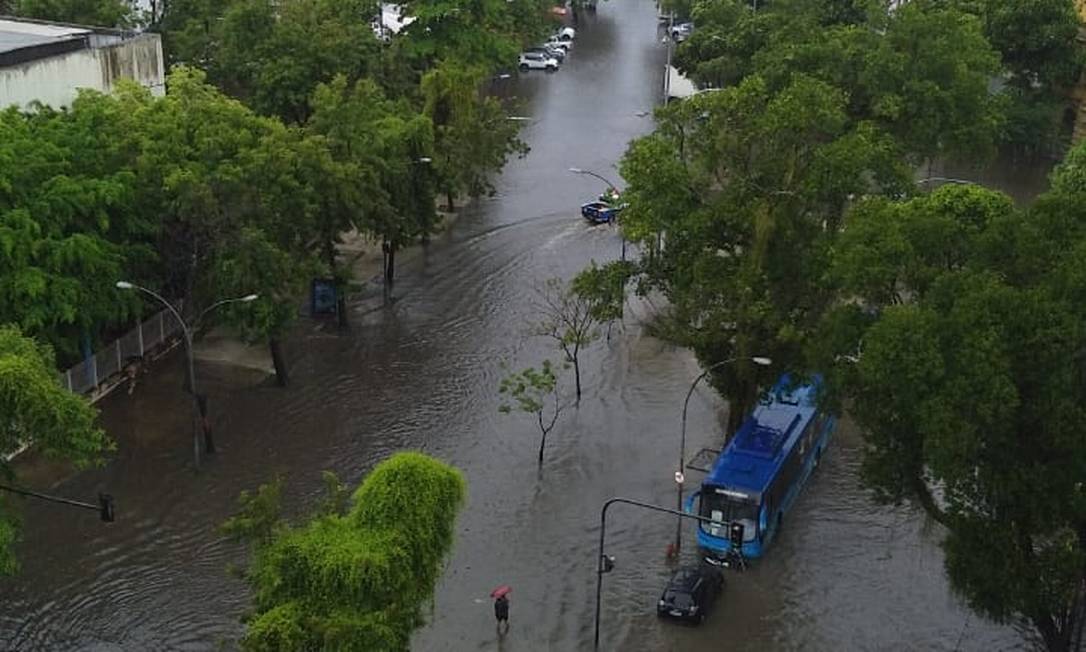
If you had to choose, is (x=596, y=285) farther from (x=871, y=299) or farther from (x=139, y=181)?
(x=139, y=181)

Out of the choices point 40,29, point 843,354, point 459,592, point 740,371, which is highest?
point 40,29

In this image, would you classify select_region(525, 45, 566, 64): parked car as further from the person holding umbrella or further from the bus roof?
the person holding umbrella

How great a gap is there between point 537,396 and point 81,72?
20583 mm

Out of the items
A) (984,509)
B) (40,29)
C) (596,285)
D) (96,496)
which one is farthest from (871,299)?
(40,29)

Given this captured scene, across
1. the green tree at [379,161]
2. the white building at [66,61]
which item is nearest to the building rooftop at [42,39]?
the white building at [66,61]

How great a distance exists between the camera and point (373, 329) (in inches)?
1905

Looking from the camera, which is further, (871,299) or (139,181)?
(139,181)

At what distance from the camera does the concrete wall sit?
143ft

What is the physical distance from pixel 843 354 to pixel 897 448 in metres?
2.75

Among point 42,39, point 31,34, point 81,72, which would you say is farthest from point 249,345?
point 31,34

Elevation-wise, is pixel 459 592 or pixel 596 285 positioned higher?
pixel 596 285

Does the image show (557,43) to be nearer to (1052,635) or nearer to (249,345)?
(249,345)

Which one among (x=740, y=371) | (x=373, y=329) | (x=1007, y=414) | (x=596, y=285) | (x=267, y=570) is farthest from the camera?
(x=373, y=329)

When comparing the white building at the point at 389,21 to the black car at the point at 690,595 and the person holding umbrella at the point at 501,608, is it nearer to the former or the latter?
the black car at the point at 690,595
